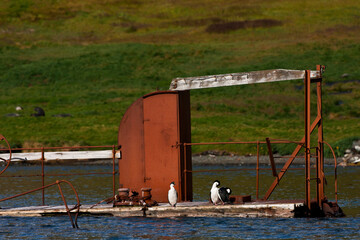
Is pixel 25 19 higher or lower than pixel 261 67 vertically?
higher

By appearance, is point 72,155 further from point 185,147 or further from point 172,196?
point 172,196

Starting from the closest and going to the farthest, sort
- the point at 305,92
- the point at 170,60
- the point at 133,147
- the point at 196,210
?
1. the point at 305,92
2. the point at 196,210
3. the point at 133,147
4. the point at 170,60

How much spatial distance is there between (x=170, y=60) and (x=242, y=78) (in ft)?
222

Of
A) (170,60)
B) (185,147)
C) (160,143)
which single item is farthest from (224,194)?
(170,60)

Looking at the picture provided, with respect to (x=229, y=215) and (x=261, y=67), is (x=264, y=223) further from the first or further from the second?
(x=261, y=67)

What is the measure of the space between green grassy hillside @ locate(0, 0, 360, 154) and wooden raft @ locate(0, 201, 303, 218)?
89.7 ft

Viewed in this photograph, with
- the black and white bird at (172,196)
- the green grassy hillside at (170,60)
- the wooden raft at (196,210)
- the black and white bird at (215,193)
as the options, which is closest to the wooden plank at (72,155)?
the wooden raft at (196,210)

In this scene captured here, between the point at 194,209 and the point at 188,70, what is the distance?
62.6 m

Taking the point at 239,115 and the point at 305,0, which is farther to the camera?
the point at 305,0

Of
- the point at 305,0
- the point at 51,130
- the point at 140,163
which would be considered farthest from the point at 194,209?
the point at 305,0

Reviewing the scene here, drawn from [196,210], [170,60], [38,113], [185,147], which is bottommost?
[196,210]

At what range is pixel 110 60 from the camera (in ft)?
301

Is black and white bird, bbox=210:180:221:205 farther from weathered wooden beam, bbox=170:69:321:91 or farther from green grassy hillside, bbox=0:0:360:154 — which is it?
green grassy hillside, bbox=0:0:360:154

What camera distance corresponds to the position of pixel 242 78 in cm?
2253
